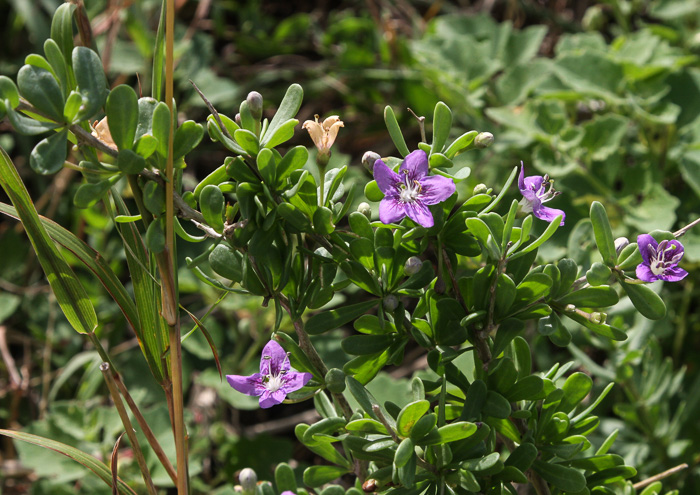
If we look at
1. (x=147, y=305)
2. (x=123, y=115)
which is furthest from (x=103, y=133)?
(x=147, y=305)

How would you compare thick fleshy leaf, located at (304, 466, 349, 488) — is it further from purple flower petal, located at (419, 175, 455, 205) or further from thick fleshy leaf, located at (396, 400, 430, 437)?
purple flower petal, located at (419, 175, 455, 205)

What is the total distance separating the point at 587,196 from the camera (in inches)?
84.9

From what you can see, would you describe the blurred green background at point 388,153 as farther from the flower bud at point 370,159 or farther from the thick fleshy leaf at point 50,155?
the thick fleshy leaf at point 50,155

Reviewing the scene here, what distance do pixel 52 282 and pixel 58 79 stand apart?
37 cm

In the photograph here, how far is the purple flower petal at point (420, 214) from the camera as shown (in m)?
0.92

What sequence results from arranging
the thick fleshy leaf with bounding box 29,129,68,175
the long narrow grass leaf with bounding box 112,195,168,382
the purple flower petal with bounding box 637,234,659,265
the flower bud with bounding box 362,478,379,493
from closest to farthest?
the thick fleshy leaf with bounding box 29,129,68,175 < the purple flower petal with bounding box 637,234,659,265 < the flower bud with bounding box 362,478,379,493 < the long narrow grass leaf with bounding box 112,195,168,382

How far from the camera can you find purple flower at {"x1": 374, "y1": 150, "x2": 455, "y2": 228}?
93 centimetres

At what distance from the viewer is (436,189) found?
0.94 m

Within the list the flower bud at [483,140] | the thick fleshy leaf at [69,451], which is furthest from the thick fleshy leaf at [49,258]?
the flower bud at [483,140]

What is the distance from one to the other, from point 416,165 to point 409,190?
0.04 meters

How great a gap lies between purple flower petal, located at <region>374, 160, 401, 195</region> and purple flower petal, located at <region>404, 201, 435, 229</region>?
0.03 meters

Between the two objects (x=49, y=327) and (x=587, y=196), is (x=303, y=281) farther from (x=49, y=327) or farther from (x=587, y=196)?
(x=49, y=327)

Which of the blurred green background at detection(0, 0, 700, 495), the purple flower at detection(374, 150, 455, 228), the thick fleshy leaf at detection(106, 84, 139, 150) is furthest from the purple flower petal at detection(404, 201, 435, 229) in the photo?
the blurred green background at detection(0, 0, 700, 495)

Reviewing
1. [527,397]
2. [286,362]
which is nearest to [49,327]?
[286,362]
